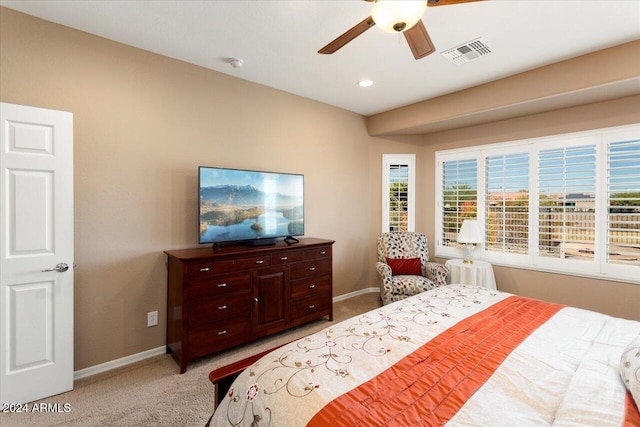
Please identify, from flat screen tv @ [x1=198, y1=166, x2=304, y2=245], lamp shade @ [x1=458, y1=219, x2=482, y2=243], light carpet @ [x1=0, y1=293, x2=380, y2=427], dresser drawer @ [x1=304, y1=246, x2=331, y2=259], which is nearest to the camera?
light carpet @ [x1=0, y1=293, x2=380, y2=427]

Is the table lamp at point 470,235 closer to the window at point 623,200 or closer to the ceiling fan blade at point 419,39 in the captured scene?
the window at point 623,200

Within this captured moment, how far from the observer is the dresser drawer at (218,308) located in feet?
8.21

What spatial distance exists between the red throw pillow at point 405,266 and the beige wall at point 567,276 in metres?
1.01

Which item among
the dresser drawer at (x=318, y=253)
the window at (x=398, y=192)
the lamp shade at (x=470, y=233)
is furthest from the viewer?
the window at (x=398, y=192)

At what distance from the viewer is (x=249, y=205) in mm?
3156

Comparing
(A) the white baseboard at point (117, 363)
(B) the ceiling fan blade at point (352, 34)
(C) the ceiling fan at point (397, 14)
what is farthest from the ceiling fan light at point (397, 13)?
(A) the white baseboard at point (117, 363)

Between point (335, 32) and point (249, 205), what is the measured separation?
1825mm

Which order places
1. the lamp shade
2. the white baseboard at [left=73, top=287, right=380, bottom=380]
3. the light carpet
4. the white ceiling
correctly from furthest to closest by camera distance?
the lamp shade → the white baseboard at [left=73, top=287, right=380, bottom=380] → the white ceiling → the light carpet

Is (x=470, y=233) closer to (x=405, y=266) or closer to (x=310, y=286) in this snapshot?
(x=405, y=266)

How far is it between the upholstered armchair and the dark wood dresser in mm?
886

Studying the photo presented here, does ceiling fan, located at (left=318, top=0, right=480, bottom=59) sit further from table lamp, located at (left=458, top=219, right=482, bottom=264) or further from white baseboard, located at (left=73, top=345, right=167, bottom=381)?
white baseboard, located at (left=73, top=345, right=167, bottom=381)

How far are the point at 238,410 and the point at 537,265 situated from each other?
152 inches

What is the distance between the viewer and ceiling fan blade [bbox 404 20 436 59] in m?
1.69

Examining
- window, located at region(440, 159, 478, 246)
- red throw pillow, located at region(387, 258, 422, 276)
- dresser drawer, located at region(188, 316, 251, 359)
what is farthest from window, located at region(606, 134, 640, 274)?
dresser drawer, located at region(188, 316, 251, 359)
